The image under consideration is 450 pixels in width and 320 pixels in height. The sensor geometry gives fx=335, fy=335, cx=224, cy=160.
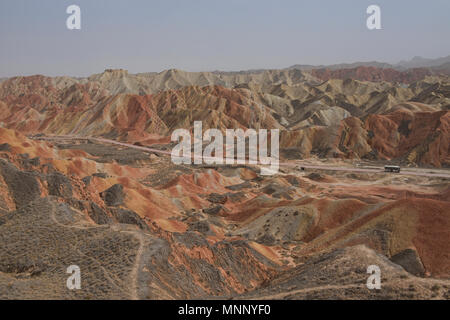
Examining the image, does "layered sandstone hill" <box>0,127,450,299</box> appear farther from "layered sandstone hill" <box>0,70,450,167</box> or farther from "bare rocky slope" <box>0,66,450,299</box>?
"layered sandstone hill" <box>0,70,450,167</box>

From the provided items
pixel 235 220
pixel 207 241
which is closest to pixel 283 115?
pixel 235 220

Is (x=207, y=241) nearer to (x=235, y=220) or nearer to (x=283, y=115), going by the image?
(x=235, y=220)

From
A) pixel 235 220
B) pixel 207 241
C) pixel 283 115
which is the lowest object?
pixel 235 220

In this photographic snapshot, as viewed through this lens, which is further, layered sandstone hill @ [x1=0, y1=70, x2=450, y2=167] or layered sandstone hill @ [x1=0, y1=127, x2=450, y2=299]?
layered sandstone hill @ [x1=0, y1=70, x2=450, y2=167]

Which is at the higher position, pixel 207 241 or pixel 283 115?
pixel 283 115

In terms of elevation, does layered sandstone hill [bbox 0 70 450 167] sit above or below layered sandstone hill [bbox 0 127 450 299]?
above

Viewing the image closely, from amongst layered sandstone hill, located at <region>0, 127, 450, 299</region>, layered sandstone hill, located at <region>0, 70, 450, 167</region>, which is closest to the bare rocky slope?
layered sandstone hill, located at <region>0, 127, 450, 299</region>
